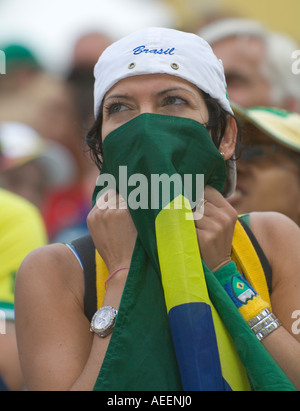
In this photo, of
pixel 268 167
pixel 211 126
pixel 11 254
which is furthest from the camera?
pixel 11 254

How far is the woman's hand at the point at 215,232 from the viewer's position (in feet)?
7.53

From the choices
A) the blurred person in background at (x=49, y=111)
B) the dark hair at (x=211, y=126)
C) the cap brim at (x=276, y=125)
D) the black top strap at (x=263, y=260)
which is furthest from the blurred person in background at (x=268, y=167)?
the blurred person in background at (x=49, y=111)

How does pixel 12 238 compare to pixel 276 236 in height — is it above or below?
above

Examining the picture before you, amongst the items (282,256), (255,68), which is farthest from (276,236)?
(255,68)

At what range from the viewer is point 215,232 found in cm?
231

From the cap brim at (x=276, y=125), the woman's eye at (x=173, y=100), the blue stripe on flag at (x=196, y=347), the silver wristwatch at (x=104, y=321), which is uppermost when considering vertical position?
the cap brim at (x=276, y=125)

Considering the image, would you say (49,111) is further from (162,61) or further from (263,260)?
(263,260)

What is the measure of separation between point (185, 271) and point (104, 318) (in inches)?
12.8

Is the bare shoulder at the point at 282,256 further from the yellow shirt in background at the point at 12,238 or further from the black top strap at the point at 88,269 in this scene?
the yellow shirt in background at the point at 12,238

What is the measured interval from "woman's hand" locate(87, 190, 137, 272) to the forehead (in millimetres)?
381

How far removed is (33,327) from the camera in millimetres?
2361

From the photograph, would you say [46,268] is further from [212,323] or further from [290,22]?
[290,22]

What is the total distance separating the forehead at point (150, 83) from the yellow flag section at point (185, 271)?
0.47 metres
